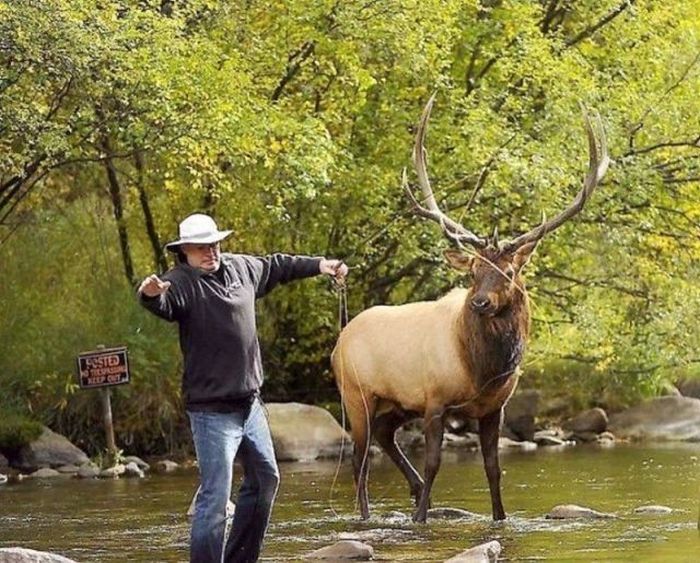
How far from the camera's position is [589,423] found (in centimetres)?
2905

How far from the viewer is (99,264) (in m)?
25.9

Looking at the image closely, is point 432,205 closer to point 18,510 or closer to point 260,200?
point 18,510

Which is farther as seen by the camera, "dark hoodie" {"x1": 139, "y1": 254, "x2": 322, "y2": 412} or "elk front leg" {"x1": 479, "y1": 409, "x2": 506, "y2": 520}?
"elk front leg" {"x1": 479, "y1": 409, "x2": 506, "y2": 520}

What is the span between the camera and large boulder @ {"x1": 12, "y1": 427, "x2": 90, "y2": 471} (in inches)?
890

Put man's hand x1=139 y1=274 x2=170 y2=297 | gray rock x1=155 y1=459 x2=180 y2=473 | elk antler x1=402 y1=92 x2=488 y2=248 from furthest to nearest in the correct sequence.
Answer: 1. gray rock x1=155 y1=459 x2=180 y2=473
2. elk antler x1=402 y1=92 x2=488 y2=248
3. man's hand x1=139 y1=274 x2=170 y2=297

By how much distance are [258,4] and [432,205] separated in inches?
401

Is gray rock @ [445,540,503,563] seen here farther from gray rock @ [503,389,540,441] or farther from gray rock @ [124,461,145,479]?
gray rock @ [503,389,540,441]

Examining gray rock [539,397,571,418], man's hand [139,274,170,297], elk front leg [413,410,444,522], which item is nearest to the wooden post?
elk front leg [413,410,444,522]

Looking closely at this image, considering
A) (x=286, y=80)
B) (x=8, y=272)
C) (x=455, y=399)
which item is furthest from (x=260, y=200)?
(x=455, y=399)

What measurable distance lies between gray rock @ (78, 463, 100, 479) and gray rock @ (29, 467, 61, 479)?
0.97 ft

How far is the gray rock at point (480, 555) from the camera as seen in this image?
9955mm

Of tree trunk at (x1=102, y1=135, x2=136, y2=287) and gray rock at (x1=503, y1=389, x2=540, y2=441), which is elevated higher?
tree trunk at (x1=102, y1=135, x2=136, y2=287)

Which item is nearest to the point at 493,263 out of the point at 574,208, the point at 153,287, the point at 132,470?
the point at 574,208

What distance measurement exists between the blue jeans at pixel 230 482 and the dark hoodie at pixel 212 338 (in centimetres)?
11
